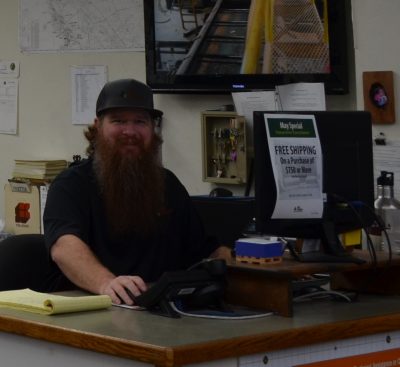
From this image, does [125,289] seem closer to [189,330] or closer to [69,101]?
[189,330]

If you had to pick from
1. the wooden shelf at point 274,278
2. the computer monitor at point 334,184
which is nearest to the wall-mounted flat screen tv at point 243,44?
the computer monitor at point 334,184

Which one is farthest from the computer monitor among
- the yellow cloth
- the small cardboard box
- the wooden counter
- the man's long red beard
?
the small cardboard box

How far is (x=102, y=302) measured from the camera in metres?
2.17

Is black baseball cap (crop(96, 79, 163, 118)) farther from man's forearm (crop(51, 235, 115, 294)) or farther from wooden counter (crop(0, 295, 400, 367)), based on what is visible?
wooden counter (crop(0, 295, 400, 367))

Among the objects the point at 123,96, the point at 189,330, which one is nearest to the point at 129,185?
the point at 123,96

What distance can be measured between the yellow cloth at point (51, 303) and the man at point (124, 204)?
0.44 m

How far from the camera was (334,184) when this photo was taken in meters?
2.36

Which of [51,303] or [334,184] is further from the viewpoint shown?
[334,184]

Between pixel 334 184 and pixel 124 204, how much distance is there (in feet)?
2.66

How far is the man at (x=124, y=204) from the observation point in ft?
9.26

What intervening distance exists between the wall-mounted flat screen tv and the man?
2.36 feet

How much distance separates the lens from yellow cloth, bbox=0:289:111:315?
2092 millimetres

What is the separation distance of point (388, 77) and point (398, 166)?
31 centimetres

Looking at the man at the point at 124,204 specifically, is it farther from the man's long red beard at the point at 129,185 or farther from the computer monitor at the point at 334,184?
the computer monitor at the point at 334,184
